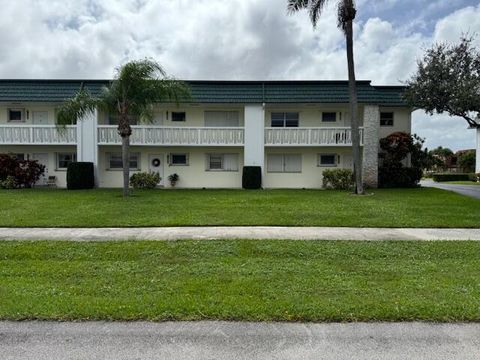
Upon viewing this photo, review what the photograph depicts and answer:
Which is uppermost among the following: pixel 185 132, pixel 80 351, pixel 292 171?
A: pixel 185 132

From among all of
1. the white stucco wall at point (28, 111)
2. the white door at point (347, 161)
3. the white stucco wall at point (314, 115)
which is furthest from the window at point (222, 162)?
the white stucco wall at point (28, 111)

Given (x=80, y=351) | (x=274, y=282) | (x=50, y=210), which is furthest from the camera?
(x=50, y=210)

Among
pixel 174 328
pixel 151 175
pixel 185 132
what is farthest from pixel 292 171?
pixel 174 328

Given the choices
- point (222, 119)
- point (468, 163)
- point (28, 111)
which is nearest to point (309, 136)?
point (222, 119)

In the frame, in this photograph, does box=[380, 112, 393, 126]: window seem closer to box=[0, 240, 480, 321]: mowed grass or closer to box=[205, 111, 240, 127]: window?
box=[205, 111, 240, 127]: window

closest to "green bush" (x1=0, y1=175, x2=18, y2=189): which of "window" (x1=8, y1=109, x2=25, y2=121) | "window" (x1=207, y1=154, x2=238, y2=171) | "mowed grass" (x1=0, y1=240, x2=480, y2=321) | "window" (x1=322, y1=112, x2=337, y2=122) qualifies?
"window" (x1=8, y1=109, x2=25, y2=121)

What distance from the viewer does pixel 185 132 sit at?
2334 centimetres

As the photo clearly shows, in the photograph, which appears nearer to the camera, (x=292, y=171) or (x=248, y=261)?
(x=248, y=261)

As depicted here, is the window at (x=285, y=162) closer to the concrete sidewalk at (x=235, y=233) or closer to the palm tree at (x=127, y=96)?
the palm tree at (x=127, y=96)

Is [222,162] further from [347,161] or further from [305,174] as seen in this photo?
[347,161]

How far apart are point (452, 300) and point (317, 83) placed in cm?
1994

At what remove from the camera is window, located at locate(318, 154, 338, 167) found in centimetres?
2456

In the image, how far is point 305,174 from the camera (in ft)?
80.3

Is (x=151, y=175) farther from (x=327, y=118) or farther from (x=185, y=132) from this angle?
(x=327, y=118)
